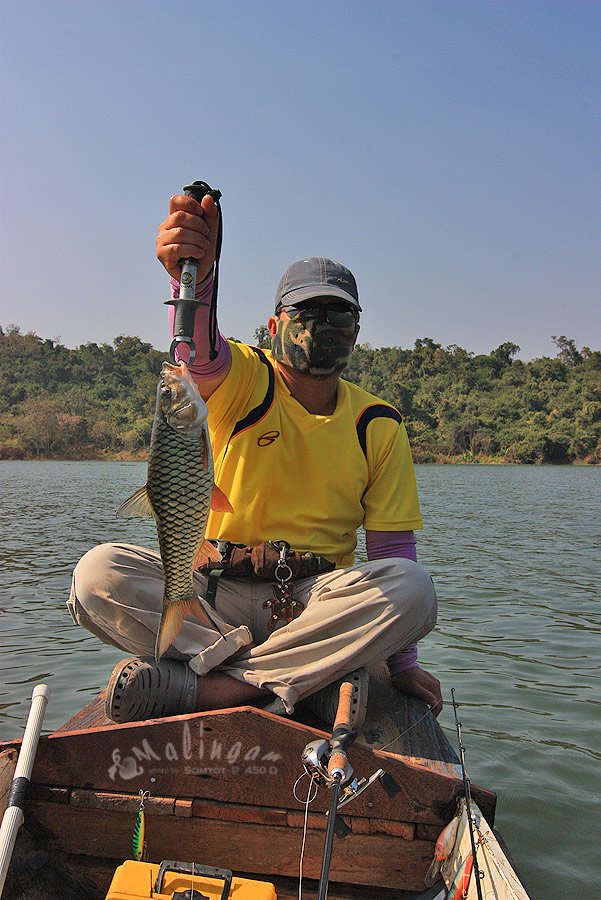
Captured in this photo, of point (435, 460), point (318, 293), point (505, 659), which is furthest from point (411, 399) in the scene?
point (318, 293)

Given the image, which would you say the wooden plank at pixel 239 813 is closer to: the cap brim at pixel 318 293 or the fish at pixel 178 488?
the fish at pixel 178 488

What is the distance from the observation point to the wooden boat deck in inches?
91.3

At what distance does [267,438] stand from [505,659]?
13.0ft

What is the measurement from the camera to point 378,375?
85375mm

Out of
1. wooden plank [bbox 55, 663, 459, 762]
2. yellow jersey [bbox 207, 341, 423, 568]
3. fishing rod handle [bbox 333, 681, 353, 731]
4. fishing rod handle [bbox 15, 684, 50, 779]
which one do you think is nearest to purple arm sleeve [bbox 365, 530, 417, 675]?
yellow jersey [bbox 207, 341, 423, 568]

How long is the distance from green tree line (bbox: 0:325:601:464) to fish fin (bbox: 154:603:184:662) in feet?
146

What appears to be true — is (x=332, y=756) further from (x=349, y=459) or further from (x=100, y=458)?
(x=100, y=458)

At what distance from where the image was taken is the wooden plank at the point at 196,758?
2385 millimetres

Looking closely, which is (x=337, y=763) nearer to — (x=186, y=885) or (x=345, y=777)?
(x=345, y=777)

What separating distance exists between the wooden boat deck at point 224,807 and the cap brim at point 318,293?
6.20 ft

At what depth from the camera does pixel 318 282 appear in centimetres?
340

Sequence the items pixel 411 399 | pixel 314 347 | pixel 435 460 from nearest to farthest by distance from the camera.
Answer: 1. pixel 314 347
2. pixel 435 460
3. pixel 411 399

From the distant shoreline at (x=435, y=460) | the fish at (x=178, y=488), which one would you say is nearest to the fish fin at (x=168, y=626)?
the fish at (x=178, y=488)

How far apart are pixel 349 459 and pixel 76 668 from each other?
3666 mm
